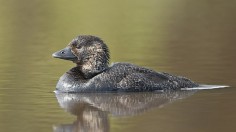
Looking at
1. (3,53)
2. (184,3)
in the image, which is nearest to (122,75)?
(3,53)

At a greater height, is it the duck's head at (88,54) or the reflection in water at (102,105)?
the duck's head at (88,54)

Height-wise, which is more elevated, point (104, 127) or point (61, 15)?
point (61, 15)

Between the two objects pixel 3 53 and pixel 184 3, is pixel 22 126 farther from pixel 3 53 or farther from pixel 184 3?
pixel 184 3

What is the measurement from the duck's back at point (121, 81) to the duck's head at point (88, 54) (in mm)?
166

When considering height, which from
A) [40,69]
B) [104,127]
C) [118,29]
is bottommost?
[104,127]

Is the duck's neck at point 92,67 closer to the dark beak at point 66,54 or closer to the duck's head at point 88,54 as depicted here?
the duck's head at point 88,54

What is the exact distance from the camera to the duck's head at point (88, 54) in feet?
50.5

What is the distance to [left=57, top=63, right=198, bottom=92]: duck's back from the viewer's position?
1495 cm

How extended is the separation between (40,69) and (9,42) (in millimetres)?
5361

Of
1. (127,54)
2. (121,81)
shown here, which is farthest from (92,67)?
(127,54)

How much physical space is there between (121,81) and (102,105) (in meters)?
1.20

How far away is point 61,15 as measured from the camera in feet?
101

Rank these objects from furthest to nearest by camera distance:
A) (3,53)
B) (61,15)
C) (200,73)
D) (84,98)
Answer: (61,15), (3,53), (200,73), (84,98)

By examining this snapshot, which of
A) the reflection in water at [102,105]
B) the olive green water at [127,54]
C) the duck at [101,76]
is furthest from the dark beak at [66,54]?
the reflection in water at [102,105]
